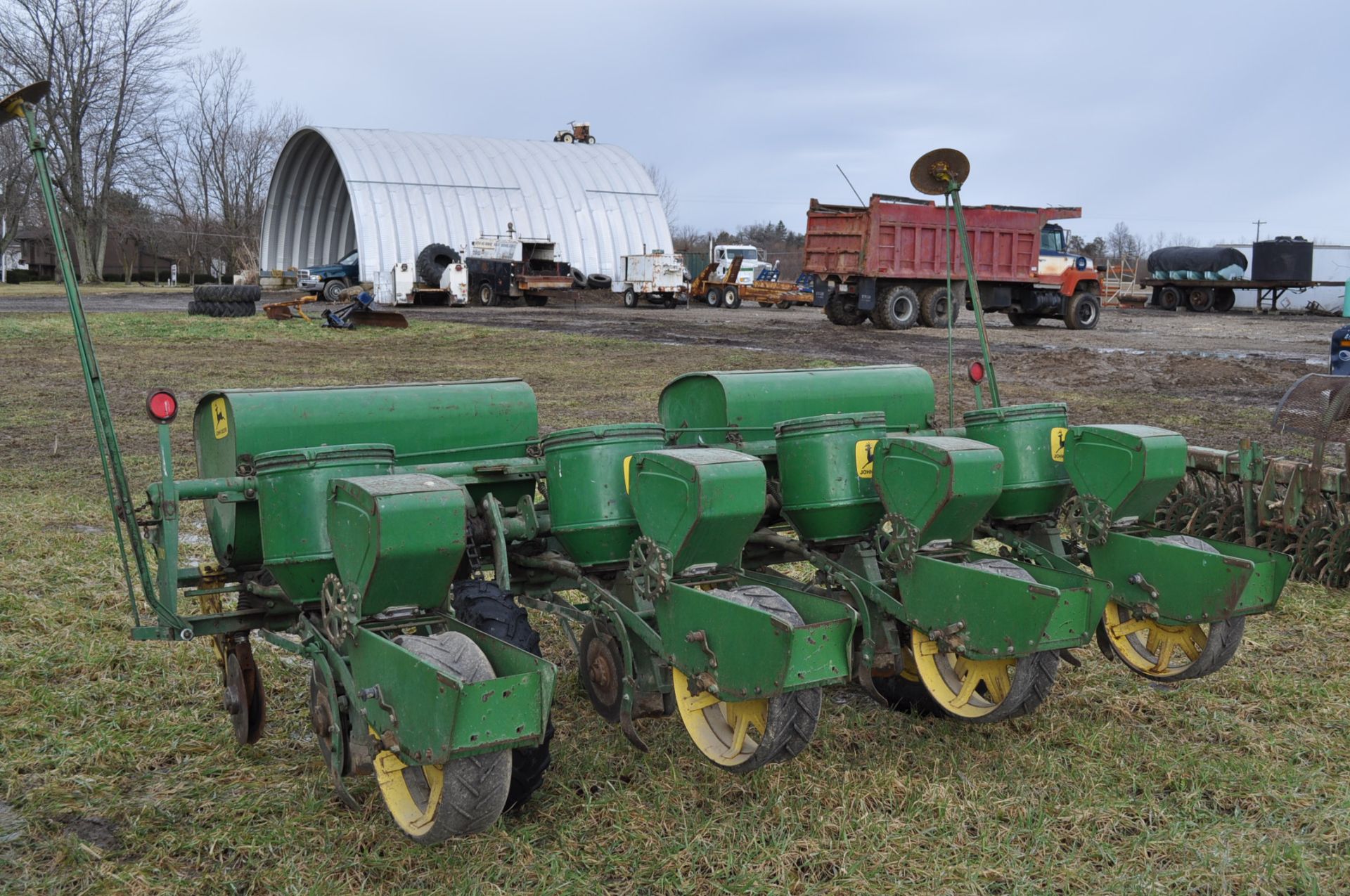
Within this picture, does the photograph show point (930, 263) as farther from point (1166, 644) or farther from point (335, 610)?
point (335, 610)

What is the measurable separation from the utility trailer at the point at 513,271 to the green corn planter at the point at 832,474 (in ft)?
103

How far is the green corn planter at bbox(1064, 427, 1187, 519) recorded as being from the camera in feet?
15.1

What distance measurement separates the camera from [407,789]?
11.9 feet

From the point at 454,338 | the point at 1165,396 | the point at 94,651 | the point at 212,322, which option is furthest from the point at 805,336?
the point at 94,651

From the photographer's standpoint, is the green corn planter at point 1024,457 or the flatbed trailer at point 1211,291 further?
the flatbed trailer at point 1211,291

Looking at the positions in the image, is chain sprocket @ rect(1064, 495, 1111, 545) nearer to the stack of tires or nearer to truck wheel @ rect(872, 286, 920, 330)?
truck wheel @ rect(872, 286, 920, 330)

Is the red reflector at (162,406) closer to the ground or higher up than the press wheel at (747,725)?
higher up

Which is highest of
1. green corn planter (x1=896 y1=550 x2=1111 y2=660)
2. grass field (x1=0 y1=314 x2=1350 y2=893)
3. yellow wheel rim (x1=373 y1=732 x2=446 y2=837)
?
green corn planter (x1=896 y1=550 x2=1111 y2=660)

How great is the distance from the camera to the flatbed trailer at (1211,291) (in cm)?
3694

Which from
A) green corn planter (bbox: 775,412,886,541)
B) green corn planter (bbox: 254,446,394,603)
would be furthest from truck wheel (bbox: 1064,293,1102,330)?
green corn planter (bbox: 254,446,394,603)

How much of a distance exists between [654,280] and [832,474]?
110 feet

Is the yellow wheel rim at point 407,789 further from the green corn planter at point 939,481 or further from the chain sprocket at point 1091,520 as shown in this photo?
the chain sprocket at point 1091,520

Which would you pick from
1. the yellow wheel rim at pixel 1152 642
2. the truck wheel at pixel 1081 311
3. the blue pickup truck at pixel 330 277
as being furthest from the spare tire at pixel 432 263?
the yellow wheel rim at pixel 1152 642

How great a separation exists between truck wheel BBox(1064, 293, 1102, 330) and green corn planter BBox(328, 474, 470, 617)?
24.8 metres
